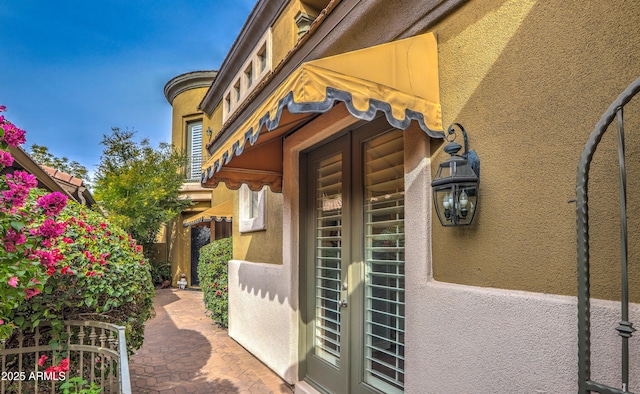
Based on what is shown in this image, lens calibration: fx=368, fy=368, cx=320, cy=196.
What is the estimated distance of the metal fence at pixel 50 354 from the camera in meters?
4.37

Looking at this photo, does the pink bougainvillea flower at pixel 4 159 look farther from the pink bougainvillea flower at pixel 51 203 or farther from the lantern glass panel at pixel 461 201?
the lantern glass panel at pixel 461 201

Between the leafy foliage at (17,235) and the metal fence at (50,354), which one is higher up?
the leafy foliage at (17,235)

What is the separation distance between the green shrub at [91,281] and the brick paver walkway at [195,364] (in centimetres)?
155

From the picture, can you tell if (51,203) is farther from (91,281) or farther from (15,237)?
(91,281)

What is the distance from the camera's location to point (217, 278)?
11.2 metres

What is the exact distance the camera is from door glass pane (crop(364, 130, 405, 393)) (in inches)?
175

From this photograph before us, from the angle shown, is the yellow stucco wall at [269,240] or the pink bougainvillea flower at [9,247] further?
the yellow stucco wall at [269,240]

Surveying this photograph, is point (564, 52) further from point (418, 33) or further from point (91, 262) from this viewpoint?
point (91, 262)

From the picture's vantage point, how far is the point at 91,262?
4.75 m

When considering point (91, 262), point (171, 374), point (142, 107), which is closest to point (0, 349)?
point (91, 262)

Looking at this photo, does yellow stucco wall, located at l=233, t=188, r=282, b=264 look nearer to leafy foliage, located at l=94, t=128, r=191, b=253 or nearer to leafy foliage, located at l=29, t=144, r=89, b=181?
leafy foliage, located at l=94, t=128, r=191, b=253

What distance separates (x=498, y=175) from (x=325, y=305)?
Answer: 12.4 ft

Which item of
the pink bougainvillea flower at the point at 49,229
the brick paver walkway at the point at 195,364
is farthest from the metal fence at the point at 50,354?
the brick paver walkway at the point at 195,364

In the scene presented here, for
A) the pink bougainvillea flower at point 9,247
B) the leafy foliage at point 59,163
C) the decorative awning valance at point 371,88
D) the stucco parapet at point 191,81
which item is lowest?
the pink bougainvillea flower at point 9,247
